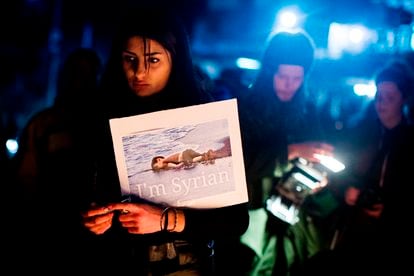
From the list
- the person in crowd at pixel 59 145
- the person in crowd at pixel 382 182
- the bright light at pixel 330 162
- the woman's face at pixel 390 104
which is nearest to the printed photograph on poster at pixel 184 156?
the bright light at pixel 330 162

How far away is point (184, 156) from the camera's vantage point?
1.45m

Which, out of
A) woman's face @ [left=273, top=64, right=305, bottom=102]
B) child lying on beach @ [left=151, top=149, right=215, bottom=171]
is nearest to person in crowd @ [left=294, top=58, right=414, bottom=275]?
woman's face @ [left=273, top=64, right=305, bottom=102]

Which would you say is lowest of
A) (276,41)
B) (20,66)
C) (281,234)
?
(281,234)

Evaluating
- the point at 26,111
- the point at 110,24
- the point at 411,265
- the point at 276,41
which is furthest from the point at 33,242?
the point at 110,24

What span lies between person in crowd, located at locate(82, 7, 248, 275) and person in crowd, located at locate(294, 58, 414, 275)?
1.50 m

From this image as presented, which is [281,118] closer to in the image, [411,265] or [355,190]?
[355,190]

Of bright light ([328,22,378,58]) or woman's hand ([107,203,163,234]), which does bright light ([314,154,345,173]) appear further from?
bright light ([328,22,378,58])

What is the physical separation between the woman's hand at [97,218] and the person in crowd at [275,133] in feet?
4.17

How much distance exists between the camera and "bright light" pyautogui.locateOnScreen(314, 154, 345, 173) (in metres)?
2.40

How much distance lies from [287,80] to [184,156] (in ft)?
5.00

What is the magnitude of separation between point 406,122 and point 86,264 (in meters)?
2.25

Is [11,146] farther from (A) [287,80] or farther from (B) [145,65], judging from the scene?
(B) [145,65]

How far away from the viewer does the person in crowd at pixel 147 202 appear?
1486mm

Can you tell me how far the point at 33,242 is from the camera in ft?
14.1
